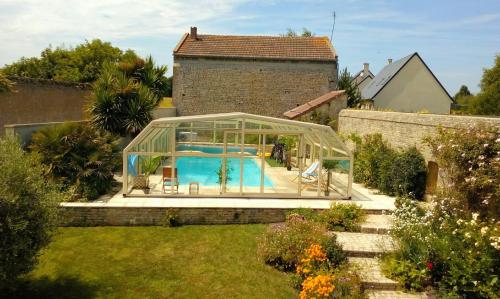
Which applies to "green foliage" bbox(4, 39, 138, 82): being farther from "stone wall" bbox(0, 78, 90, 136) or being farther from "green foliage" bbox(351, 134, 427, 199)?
"green foliage" bbox(351, 134, 427, 199)

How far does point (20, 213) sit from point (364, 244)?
7292 mm

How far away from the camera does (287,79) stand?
31.6 m

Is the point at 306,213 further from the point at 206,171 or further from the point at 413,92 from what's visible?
the point at 413,92

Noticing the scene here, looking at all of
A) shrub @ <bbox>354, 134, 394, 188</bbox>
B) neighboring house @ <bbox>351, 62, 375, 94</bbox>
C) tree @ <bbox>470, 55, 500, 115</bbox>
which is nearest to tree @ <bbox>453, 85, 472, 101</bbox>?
neighboring house @ <bbox>351, 62, 375, 94</bbox>

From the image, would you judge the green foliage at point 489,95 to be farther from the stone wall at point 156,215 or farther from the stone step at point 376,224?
the stone wall at point 156,215

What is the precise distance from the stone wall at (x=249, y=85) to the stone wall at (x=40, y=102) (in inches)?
360

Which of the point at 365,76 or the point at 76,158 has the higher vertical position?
the point at 365,76

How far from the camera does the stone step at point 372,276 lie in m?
8.05

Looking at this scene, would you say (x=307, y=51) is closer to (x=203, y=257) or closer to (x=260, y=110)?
(x=260, y=110)

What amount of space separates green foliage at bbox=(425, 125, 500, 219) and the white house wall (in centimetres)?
Result: 2126

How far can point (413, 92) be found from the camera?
1257 inches

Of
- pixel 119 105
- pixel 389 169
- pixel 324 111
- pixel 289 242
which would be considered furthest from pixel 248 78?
pixel 289 242

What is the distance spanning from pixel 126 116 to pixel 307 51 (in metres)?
18.5

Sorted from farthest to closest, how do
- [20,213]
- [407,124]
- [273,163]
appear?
[273,163]
[407,124]
[20,213]
